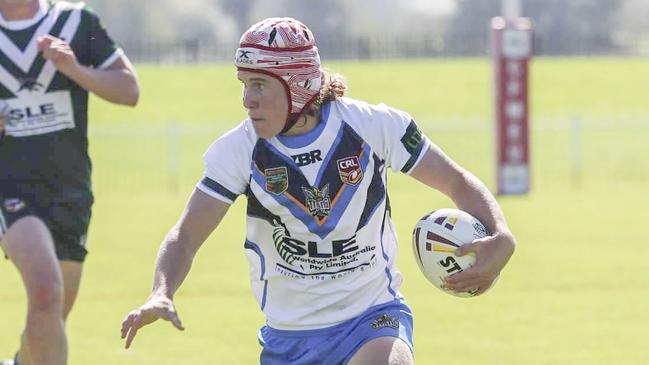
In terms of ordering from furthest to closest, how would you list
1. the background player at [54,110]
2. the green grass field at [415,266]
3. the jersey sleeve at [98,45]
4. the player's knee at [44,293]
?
the green grass field at [415,266] → the jersey sleeve at [98,45] → the background player at [54,110] → the player's knee at [44,293]

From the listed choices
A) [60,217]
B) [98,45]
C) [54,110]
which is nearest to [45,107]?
[54,110]

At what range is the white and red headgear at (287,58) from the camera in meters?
5.32

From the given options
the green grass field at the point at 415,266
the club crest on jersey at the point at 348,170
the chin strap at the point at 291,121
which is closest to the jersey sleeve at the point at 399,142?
the club crest on jersey at the point at 348,170

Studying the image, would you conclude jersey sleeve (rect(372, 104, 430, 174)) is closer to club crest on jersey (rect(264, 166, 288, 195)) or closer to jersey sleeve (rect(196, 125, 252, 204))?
club crest on jersey (rect(264, 166, 288, 195))

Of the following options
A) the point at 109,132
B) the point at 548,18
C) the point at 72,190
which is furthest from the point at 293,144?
the point at 548,18

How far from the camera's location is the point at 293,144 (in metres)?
5.57

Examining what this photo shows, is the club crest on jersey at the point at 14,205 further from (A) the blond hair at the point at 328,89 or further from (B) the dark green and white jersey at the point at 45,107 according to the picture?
(A) the blond hair at the point at 328,89

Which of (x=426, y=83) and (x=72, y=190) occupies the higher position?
Result: (x=72, y=190)

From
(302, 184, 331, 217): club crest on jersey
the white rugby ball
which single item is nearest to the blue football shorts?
the white rugby ball

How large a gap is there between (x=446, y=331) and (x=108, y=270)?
5.48 meters

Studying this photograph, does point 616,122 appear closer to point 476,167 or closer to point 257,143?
point 476,167

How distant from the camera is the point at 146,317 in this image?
4805 millimetres

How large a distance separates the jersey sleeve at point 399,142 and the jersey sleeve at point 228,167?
0.53 metres

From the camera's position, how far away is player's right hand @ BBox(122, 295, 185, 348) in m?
4.77
